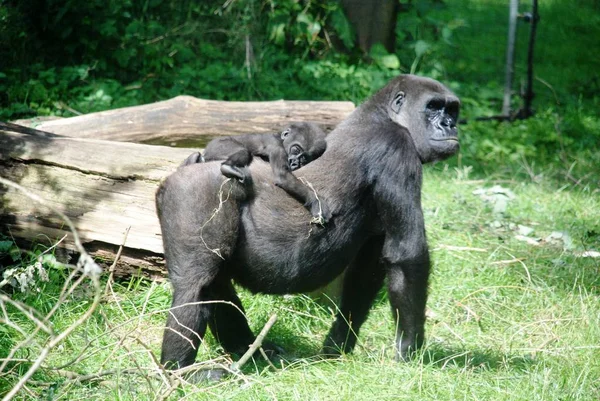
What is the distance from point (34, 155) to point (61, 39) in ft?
14.6

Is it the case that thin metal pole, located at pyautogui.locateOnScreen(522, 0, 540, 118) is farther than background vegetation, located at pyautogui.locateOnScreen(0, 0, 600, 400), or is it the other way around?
thin metal pole, located at pyautogui.locateOnScreen(522, 0, 540, 118)

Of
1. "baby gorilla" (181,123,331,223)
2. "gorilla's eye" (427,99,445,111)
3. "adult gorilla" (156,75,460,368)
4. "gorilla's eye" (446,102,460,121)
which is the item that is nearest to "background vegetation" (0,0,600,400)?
"adult gorilla" (156,75,460,368)

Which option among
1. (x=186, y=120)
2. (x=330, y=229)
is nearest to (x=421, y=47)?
(x=186, y=120)

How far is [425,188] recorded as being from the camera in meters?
7.53

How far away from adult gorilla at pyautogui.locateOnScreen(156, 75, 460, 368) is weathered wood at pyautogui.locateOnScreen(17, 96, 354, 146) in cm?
178

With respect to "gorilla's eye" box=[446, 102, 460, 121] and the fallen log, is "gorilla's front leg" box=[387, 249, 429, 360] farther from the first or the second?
the fallen log

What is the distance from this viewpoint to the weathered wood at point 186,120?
630 centimetres

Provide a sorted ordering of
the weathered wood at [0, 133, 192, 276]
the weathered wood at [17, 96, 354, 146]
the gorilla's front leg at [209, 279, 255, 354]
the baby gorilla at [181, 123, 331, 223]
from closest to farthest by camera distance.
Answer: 1. the baby gorilla at [181, 123, 331, 223]
2. the gorilla's front leg at [209, 279, 255, 354]
3. the weathered wood at [0, 133, 192, 276]
4. the weathered wood at [17, 96, 354, 146]

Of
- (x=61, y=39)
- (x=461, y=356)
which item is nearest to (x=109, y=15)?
(x=61, y=39)

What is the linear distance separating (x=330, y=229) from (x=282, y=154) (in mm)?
499

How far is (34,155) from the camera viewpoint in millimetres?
5184

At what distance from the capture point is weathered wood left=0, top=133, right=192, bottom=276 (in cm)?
505

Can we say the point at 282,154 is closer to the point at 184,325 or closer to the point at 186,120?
the point at 184,325

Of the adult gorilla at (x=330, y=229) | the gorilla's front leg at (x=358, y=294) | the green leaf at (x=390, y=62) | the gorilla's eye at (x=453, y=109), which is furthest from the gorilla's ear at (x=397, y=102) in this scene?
the green leaf at (x=390, y=62)
